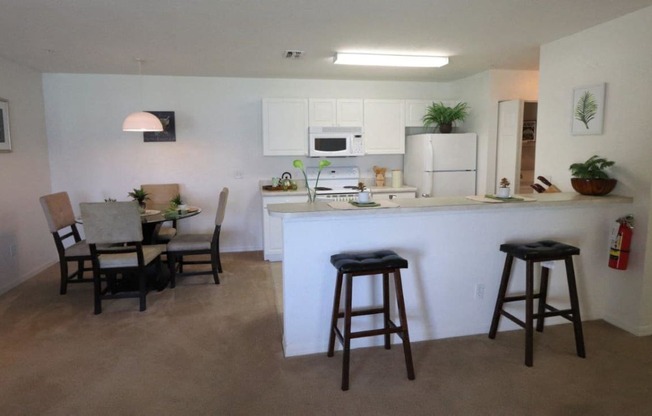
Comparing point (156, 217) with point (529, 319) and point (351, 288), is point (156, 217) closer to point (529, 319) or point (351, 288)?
point (351, 288)

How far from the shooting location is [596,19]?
3051mm

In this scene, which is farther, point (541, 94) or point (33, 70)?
point (33, 70)

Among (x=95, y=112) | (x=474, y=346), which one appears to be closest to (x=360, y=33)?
(x=474, y=346)

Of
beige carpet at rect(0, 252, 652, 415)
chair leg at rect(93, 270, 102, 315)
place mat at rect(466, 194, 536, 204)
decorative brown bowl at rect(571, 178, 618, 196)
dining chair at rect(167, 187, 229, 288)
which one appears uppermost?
decorative brown bowl at rect(571, 178, 618, 196)

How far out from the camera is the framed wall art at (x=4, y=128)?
4004mm

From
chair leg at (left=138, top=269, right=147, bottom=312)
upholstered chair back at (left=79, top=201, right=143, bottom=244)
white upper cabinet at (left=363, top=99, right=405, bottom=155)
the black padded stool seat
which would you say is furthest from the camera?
white upper cabinet at (left=363, top=99, right=405, bottom=155)

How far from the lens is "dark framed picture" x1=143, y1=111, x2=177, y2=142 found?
510 cm

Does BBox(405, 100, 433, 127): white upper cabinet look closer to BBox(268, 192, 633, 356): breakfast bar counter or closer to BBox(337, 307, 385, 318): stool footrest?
BBox(268, 192, 633, 356): breakfast bar counter

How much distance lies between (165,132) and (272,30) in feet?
8.35

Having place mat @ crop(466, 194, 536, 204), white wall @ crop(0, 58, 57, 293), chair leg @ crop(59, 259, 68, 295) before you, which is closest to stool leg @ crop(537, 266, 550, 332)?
place mat @ crop(466, 194, 536, 204)

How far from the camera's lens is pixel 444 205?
110 inches

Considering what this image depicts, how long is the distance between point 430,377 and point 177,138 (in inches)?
164

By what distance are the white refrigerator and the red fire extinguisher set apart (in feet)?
7.18

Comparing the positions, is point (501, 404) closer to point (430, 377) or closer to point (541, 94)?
point (430, 377)
